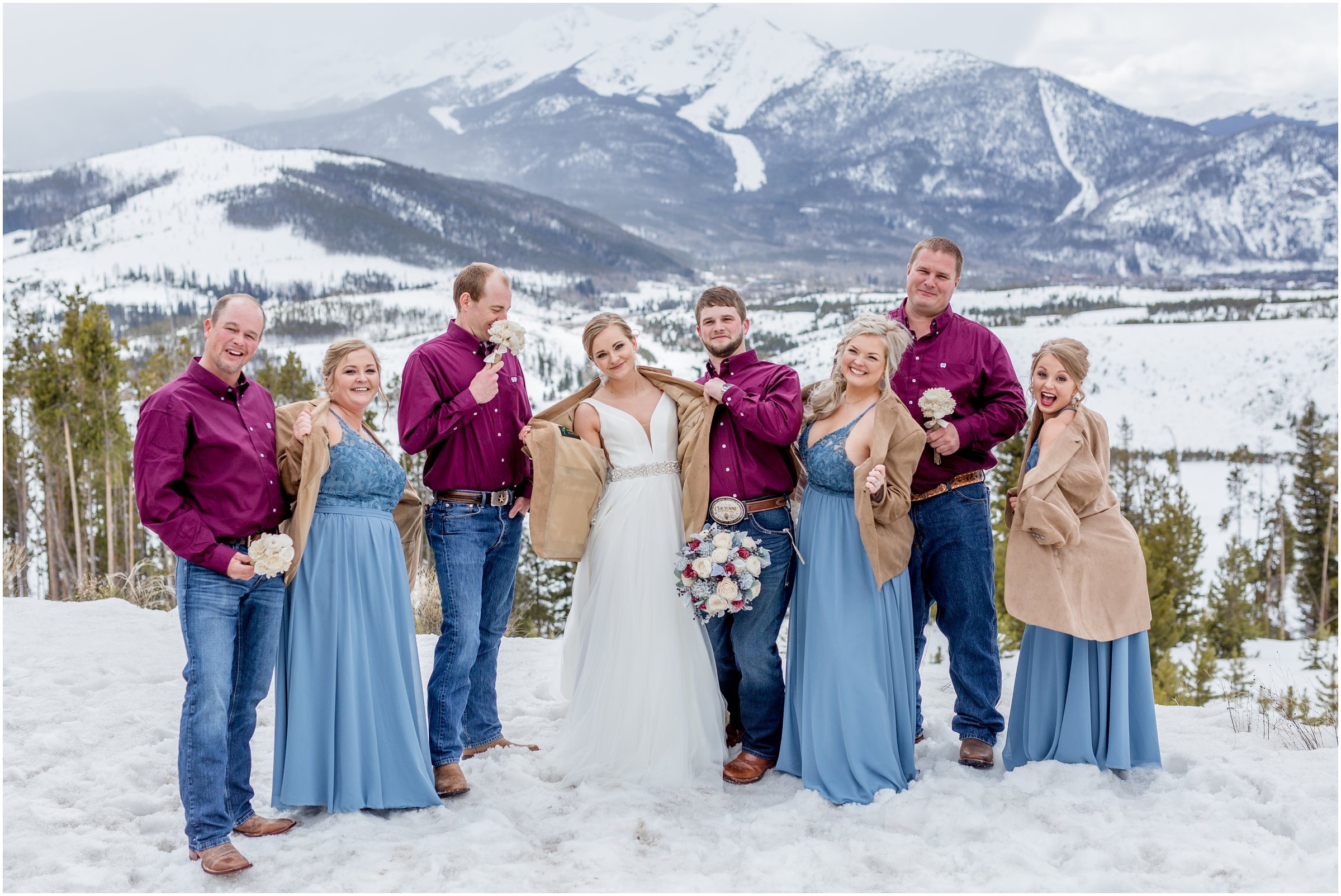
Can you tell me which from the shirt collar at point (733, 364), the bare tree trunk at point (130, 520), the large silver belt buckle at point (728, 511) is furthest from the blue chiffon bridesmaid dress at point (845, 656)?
the bare tree trunk at point (130, 520)

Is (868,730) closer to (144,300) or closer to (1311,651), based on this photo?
(1311,651)

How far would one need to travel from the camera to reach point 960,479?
5281 millimetres

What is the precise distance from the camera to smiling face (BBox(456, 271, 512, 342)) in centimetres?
519

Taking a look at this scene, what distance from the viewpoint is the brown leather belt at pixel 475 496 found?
5121mm

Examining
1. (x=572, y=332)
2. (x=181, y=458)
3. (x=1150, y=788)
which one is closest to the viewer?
(x=181, y=458)

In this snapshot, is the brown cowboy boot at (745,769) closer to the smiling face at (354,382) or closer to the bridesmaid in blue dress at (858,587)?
the bridesmaid in blue dress at (858,587)

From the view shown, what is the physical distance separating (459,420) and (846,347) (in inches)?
81.7

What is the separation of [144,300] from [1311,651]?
19530 centimetres

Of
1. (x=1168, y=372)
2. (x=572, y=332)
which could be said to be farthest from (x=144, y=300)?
(x=1168, y=372)

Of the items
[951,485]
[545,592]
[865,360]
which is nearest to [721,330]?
[865,360]

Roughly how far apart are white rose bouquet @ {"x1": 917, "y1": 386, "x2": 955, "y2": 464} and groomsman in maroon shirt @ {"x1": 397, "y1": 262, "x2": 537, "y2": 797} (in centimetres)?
220

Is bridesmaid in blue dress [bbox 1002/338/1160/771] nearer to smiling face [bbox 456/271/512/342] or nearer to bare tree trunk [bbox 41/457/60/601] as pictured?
smiling face [bbox 456/271/512/342]

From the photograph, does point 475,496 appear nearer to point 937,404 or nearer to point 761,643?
point 761,643

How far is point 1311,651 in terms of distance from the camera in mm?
25703
